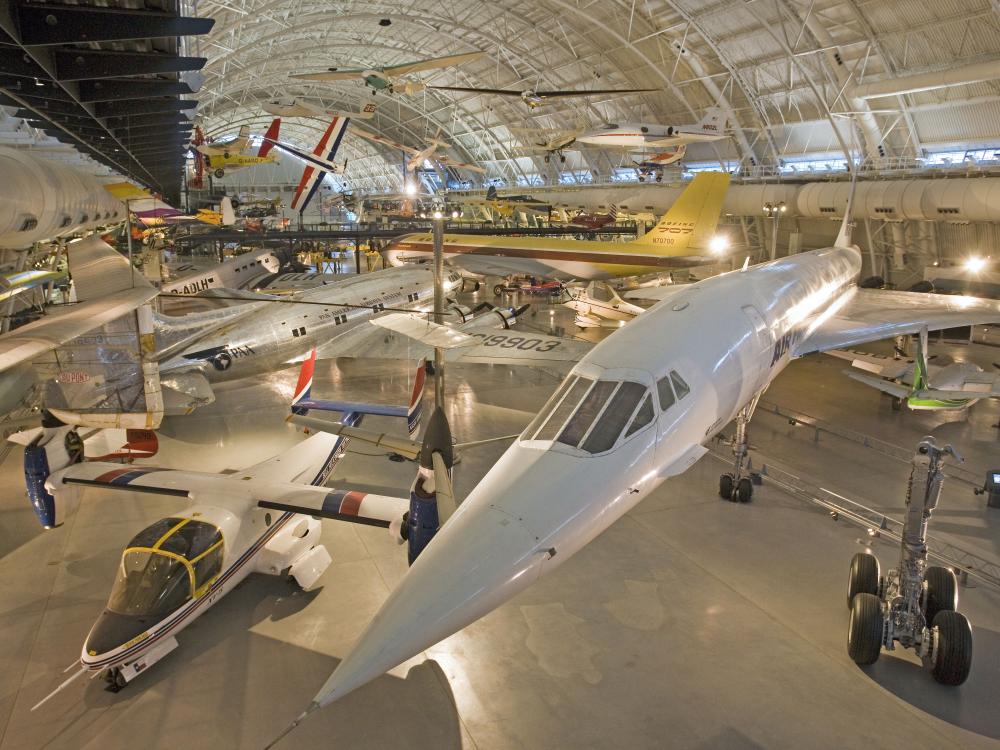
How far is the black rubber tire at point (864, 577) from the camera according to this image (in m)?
7.41

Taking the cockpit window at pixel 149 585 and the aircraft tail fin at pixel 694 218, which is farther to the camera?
the aircraft tail fin at pixel 694 218

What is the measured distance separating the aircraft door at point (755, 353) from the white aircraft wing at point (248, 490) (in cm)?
475

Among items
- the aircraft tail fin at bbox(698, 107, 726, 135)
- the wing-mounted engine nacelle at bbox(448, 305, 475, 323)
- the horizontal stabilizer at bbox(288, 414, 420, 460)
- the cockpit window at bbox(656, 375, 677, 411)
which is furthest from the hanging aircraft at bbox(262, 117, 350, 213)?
the cockpit window at bbox(656, 375, 677, 411)

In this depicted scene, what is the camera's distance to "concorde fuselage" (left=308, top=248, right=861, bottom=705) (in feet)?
14.5

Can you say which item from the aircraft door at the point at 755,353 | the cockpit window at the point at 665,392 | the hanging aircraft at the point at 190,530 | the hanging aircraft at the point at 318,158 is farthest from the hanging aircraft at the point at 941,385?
the hanging aircraft at the point at 318,158

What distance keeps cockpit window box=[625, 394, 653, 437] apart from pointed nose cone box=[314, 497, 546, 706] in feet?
5.65

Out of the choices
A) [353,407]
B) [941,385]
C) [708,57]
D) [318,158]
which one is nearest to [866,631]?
[353,407]

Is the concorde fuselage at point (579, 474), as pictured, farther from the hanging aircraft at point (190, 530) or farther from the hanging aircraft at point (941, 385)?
the hanging aircraft at point (941, 385)

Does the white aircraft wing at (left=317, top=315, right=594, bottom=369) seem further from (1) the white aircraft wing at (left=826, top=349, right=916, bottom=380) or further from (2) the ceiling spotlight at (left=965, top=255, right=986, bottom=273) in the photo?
(2) the ceiling spotlight at (left=965, top=255, right=986, bottom=273)

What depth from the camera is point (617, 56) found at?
37.4 m

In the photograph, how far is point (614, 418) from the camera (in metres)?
6.21

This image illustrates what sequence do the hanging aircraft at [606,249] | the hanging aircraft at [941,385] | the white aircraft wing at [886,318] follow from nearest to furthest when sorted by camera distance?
the white aircraft wing at [886,318] < the hanging aircraft at [941,385] < the hanging aircraft at [606,249]

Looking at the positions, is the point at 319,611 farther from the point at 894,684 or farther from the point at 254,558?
the point at 894,684

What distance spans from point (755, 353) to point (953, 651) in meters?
3.98
